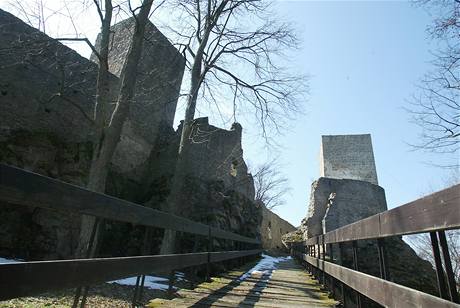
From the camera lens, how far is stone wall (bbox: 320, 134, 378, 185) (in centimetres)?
2845

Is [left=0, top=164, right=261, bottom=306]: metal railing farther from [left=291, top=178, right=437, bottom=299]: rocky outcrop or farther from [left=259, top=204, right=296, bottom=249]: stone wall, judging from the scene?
[left=259, top=204, right=296, bottom=249]: stone wall

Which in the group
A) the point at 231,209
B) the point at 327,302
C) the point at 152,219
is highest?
the point at 231,209

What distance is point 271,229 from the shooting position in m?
26.9

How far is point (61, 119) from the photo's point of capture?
10.0m

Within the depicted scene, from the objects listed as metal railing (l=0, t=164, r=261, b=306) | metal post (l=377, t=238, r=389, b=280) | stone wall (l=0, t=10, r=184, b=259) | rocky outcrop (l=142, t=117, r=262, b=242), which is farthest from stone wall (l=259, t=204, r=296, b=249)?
metal railing (l=0, t=164, r=261, b=306)

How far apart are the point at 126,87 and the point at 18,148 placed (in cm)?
339

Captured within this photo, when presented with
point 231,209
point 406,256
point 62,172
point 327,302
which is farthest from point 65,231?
point 406,256

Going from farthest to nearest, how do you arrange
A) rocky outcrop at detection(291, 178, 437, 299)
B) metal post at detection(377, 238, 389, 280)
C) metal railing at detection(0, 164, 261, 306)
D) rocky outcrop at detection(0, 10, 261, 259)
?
rocky outcrop at detection(291, 178, 437, 299)
rocky outcrop at detection(0, 10, 261, 259)
metal post at detection(377, 238, 389, 280)
metal railing at detection(0, 164, 261, 306)

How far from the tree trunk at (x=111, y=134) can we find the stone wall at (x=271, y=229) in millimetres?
18106

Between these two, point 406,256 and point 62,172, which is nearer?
point 62,172

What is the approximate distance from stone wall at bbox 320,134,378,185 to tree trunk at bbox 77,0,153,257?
76.8 feet

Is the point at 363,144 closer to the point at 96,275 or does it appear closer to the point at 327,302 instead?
the point at 327,302

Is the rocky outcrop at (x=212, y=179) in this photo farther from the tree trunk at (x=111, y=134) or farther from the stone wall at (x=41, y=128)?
the tree trunk at (x=111, y=134)

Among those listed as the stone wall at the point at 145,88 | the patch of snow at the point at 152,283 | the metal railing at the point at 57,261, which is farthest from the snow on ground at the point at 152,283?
the metal railing at the point at 57,261
